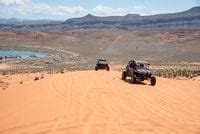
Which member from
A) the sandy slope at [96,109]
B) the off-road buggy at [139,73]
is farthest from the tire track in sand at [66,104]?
the off-road buggy at [139,73]

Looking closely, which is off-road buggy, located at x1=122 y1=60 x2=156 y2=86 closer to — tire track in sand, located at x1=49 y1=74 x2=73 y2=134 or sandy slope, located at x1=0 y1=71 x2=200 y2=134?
sandy slope, located at x1=0 y1=71 x2=200 y2=134

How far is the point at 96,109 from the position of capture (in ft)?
45.0

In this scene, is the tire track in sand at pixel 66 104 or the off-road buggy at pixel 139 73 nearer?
the tire track in sand at pixel 66 104

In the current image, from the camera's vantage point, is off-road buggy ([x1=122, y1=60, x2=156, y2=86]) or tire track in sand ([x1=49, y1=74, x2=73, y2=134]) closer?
tire track in sand ([x1=49, y1=74, x2=73, y2=134])

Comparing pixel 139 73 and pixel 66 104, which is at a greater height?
pixel 139 73

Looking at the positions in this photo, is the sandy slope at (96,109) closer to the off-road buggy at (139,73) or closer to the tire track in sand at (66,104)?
the tire track in sand at (66,104)

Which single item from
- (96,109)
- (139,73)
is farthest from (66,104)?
(139,73)

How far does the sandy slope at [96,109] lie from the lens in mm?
11414

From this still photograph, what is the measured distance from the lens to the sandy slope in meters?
11.4

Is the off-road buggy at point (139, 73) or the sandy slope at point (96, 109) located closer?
the sandy slope at point (96, 109)

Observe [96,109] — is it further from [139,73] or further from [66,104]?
[139,73]

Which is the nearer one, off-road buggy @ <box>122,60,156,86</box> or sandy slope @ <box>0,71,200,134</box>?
sandy slope @ <box>0,71,200,134</box>

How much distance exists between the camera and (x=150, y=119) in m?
12.5

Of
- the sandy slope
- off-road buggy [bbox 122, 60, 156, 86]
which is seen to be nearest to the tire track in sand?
the sandy slope
